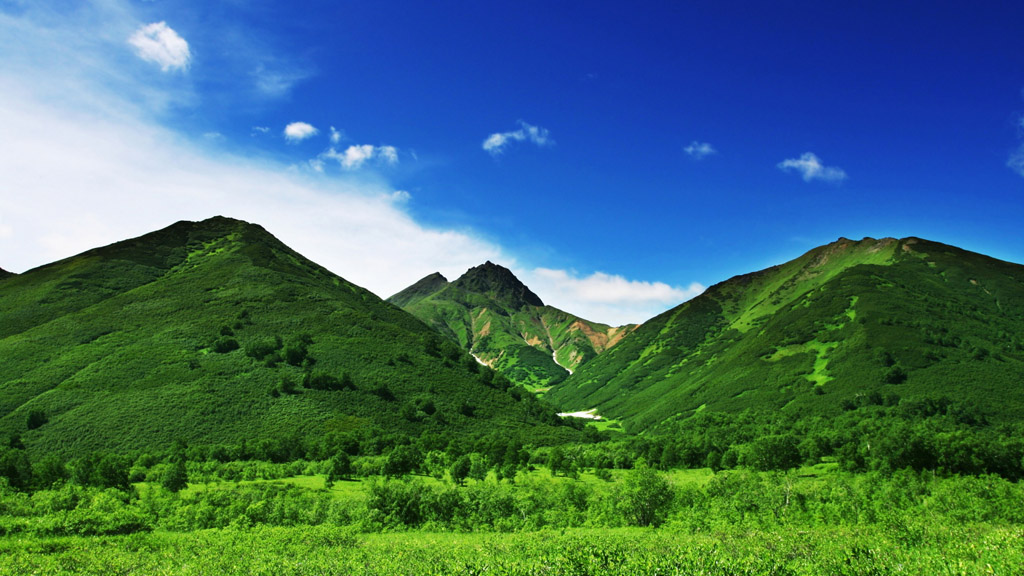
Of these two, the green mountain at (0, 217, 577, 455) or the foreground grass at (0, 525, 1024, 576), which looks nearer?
the foreground grass at (0, 525, 1024, 576)

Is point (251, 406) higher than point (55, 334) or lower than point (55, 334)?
lower

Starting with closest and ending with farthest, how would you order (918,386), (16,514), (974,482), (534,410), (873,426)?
(16,514) → (974,482) → (873,426) → (918,386) → (534,410)

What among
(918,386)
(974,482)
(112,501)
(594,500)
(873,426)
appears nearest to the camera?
(112,501)

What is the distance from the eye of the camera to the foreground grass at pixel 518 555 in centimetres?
2352

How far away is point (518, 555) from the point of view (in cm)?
3478

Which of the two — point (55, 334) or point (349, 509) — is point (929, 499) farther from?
point (55, 334)

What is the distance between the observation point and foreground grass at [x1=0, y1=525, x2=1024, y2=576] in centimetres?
2352

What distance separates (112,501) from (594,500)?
6617cm

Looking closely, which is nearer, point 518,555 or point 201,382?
point 518,555

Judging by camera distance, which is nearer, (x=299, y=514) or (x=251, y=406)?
(x=299, y=514)

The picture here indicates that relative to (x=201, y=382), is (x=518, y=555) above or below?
above

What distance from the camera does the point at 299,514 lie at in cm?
6525

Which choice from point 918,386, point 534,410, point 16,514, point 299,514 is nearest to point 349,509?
point 299,514

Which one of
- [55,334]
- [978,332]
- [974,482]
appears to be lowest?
[974,482]
